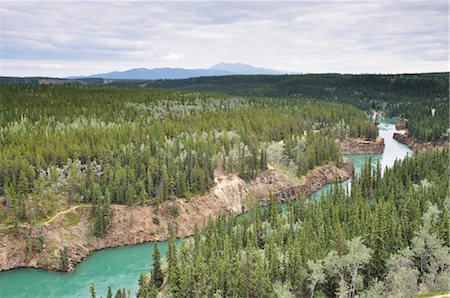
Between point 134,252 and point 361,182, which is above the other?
point 361,182

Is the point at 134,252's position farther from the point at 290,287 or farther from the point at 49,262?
the point at 290,287

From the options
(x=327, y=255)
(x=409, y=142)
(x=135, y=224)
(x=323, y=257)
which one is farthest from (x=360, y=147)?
(x=323, y=257)

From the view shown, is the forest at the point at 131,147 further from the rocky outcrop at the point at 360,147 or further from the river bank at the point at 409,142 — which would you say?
the river bank at the point at 409,142

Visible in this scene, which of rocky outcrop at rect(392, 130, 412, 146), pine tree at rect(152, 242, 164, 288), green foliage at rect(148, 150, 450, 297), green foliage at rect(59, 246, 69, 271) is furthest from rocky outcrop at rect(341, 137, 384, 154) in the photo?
green foliage at rect(59, 246, 69, 271)

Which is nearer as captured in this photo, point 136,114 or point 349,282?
point 349,282

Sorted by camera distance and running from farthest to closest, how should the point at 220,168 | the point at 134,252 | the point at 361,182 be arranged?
the point at 220,168
the point at 361,182
the point at 134,252

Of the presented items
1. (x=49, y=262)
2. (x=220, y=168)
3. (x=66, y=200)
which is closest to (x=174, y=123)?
(x=220, y=168)

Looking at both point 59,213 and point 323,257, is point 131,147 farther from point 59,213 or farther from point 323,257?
point 323,257
